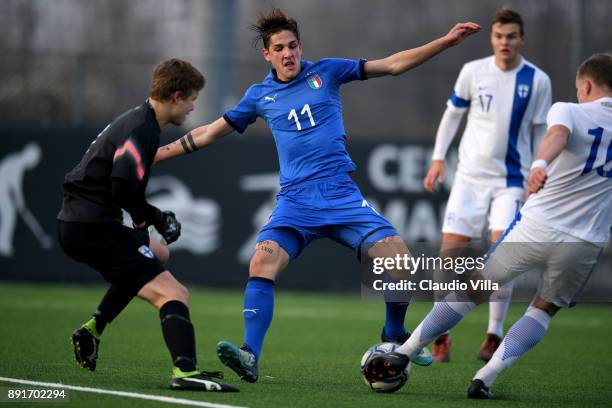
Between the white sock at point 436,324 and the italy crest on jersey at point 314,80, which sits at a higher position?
the italy crest on jersey at point 314,80

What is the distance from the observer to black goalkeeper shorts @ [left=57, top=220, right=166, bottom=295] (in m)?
6.59

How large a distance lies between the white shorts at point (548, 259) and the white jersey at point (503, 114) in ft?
8.24

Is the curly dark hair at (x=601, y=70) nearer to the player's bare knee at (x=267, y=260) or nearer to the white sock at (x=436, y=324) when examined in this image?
the white sock at (x=436, y=324)

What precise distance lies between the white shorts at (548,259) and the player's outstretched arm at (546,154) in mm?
589

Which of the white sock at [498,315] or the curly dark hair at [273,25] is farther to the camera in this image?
the white sock at [498,315]

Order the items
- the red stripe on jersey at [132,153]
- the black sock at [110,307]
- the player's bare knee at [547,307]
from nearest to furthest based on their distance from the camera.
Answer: the red stripe on jersey at [132,153], the player's bare knee at [547,307], the black sock at [110,307]

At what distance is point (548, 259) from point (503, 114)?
279 centimetres

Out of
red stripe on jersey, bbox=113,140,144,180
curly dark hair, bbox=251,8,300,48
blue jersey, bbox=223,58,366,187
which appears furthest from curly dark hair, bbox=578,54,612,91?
red stripe on jersey, bbox=113,140,144,180

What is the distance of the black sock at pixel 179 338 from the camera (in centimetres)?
643

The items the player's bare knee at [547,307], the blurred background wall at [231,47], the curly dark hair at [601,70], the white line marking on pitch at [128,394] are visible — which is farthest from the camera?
the blurred background wall at [231,47]

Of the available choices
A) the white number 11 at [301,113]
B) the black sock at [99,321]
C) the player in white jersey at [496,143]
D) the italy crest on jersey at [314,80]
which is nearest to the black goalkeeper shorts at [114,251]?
the black sock at [99,321]

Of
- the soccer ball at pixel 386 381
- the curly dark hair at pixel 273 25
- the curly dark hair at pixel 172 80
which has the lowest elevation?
the soccer ball at pixel 386 381

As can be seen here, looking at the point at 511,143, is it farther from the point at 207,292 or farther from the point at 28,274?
the point at 28,274

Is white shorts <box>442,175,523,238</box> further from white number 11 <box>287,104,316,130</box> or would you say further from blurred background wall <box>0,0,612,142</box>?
blurred background wall <box>0,0,612,142</box>
